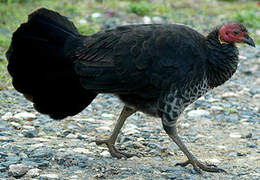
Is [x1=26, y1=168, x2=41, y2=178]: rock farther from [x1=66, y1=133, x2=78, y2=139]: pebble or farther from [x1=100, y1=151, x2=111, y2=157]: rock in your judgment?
[x1=66, y1=133, x2=78, y2=139]: pebble

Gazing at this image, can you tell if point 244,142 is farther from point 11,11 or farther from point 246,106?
point 11,11

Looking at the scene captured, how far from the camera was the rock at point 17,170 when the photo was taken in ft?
15.4

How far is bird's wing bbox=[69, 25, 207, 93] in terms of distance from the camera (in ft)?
16.6

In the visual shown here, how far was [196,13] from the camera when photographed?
11820mm

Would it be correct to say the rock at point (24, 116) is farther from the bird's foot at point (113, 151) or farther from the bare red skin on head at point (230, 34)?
the bare red skin on head at point (230, 34)

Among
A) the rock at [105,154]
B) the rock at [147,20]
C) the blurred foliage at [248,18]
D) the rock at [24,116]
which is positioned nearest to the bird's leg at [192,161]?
the rock at [105,154]

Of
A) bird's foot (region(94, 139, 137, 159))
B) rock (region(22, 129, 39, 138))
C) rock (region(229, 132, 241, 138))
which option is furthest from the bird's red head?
rock (region(22, 129, 39, 138))

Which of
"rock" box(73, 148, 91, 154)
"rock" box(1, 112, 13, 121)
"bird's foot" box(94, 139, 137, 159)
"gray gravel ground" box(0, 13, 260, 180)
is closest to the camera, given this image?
"gray gravel ground" box(0, 13, 260, 180)

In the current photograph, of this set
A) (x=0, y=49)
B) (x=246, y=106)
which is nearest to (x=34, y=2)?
(x=0, y=49)

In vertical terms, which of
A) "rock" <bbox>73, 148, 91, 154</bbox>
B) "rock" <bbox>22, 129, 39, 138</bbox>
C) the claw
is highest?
the claw

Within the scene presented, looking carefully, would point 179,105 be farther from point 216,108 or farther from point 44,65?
point 216,108

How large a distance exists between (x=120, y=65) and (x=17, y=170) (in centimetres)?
140

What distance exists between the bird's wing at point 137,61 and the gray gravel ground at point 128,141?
2.62 ft

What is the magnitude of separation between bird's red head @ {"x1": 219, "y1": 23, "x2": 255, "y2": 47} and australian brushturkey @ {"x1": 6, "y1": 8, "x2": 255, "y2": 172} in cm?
1
